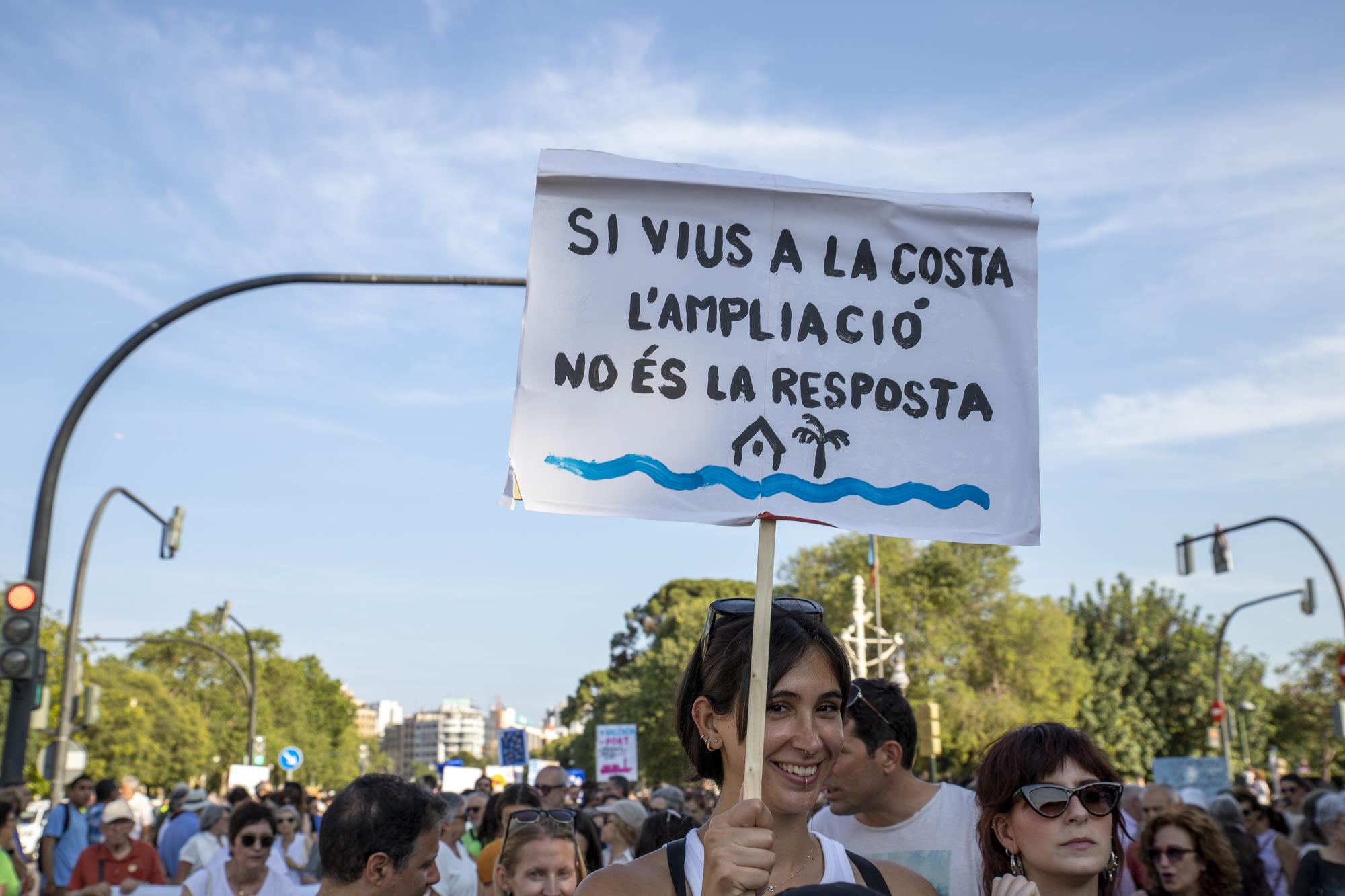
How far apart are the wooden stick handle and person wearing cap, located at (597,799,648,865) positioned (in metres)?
5.92

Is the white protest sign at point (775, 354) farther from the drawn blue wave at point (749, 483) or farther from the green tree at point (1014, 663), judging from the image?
the green tree at point (1014, 663)

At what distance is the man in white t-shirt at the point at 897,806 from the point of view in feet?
15.8

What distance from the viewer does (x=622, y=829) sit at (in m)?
8.47

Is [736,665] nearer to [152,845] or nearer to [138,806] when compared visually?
[152,845]

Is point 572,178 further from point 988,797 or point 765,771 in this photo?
point 988,797

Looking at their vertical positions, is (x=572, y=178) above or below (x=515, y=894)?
above

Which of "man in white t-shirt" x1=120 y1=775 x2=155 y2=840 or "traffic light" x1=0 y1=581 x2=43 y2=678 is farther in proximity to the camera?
"man in white t-shirt" x1=120 y1=775 x2=155 y2=840

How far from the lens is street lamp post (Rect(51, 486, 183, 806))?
1478 cm

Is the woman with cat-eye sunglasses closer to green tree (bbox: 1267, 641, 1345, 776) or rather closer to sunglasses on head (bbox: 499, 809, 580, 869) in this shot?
sunglasses on head (bbox: 499, 809, 580, 869)

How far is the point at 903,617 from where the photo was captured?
45562mm

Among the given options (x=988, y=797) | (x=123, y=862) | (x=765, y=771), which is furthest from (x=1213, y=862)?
(x=123, y=862)

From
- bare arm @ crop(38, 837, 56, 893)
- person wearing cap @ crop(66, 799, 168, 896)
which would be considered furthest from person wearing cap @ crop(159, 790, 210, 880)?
person wearing cap @ crop(66, 799, 168, 896)

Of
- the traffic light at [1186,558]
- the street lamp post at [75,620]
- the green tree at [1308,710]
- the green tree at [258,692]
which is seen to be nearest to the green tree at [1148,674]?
the green tree at [1308,710]

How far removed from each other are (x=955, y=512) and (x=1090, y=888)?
1.00m
